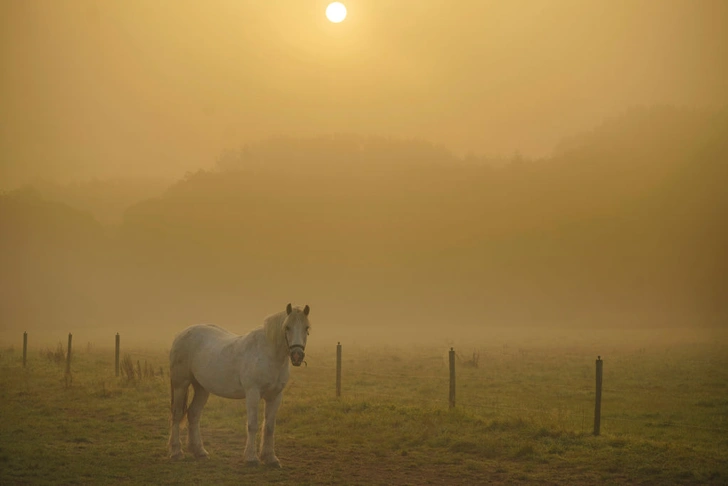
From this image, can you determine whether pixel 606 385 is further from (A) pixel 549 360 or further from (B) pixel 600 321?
(B) pixel 600 321

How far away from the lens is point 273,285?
162 metres

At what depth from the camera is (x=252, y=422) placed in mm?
9906

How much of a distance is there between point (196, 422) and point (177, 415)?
34 centimetres

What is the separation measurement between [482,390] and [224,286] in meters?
142

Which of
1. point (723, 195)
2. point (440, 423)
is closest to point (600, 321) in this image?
point (723, 195)

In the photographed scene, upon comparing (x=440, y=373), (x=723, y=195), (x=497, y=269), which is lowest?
(x=440, y=373)

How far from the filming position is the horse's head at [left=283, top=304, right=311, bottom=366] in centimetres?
938

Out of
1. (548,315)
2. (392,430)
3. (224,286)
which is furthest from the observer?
(224,286)

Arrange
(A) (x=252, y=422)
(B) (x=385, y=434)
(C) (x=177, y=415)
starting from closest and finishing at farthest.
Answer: (A) (x=252, y=422) → (C) (x=177, y=415) → (B) (x=385, y=434)

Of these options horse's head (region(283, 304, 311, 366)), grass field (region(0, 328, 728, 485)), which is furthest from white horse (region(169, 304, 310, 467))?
grass field (region(0, 328, 728, 485))

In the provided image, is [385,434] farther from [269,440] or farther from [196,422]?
[196,422]

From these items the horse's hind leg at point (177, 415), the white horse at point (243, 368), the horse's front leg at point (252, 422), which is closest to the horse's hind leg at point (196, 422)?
the white horse at point (243, 368)

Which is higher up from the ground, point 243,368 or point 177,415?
point 243,368

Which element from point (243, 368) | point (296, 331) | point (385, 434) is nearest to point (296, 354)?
point (296, 331)
